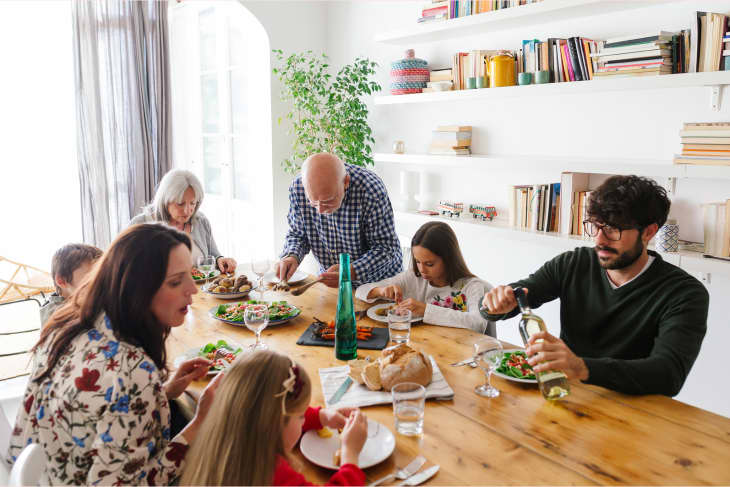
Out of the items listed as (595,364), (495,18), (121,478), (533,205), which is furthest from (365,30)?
(121,478)

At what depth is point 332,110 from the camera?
13.2ft

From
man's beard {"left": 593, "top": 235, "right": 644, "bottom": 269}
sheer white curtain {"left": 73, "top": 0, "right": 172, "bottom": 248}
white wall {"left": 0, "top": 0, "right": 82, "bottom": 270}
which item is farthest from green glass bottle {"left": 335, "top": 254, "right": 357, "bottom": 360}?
white wall {"left": 0, "top": 0, "right": 82, "bottom": 270}

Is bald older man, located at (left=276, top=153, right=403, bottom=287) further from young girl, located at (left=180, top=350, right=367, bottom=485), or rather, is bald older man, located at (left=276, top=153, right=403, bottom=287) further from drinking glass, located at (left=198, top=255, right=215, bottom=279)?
young girl, located at (left=180, top=350, right=367, bottom=485)

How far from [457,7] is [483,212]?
4.15 feet

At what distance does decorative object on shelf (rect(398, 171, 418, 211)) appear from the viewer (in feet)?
13.0

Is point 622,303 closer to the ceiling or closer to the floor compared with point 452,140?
closer to the floor

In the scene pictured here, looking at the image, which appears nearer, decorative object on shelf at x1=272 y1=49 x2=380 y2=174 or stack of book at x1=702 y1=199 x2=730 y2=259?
stack of book at x1=702 y1=199 x2=730 y2=259

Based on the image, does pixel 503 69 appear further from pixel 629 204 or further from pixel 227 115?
pixel 227 115

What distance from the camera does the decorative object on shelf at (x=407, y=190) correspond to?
3958mm

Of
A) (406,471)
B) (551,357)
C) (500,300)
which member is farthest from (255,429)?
(500,300)

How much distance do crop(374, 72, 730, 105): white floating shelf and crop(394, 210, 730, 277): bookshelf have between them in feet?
2.46

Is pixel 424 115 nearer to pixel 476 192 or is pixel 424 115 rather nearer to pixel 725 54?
pixel 476 192

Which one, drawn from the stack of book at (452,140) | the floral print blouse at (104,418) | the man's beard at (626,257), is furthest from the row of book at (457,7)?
the floral print blouse at (104,418)

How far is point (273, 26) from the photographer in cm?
432
